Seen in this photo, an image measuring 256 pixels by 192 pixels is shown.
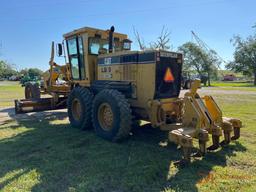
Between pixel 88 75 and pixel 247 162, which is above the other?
pixel 88 75

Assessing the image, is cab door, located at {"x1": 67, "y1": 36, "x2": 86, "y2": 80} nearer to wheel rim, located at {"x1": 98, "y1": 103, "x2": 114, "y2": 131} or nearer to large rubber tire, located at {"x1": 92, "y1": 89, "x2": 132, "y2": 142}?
wheel rim, located at {"x1": 98, "y1": 103, "x2": 114, "y2": 131}

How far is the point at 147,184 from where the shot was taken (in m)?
3.57

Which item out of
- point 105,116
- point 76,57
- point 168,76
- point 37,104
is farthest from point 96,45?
point 37,104

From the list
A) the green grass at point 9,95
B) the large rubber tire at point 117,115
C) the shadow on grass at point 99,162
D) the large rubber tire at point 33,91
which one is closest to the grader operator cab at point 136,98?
the large rubber tire at point 117,115

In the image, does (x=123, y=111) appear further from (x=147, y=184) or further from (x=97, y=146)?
(x=147, y=184)

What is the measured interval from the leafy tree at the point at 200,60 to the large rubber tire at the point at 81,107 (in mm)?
45669

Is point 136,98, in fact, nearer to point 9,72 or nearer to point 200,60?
point 200,60

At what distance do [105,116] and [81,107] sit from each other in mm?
1155

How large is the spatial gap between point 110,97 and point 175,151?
1906mm

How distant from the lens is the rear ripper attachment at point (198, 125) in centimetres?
407

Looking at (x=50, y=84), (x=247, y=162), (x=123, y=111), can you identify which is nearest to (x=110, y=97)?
(x=123, y=111)

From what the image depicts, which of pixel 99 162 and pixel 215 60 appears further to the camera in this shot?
pixel 215 60

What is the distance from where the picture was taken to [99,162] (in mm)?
4391

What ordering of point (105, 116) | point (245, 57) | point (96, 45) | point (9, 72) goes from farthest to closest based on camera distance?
point (9, 72) < point (245, 57) < point (96, 45) < point (105, 116)
